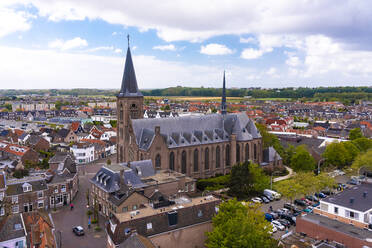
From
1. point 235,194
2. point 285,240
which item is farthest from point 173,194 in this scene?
point 285,240

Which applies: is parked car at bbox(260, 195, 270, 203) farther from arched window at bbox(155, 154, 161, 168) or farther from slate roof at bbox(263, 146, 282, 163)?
slate roof at bbox(263, 146, 282, 163)

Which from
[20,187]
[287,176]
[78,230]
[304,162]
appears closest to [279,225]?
[78,230]

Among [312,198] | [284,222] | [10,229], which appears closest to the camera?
[10,229]

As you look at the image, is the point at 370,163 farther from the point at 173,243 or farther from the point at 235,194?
the point at 173,243

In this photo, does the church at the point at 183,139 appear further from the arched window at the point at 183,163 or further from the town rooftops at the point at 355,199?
the town rooftops at the point at 355,199

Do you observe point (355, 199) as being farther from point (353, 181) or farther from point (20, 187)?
point (20, 187)

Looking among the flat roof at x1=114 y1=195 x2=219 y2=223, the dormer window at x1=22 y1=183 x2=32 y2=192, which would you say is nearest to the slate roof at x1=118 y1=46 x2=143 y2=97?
the dormer window at x1=22 y1=183 x2=32 y2=192
